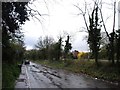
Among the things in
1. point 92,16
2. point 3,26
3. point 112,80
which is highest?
point 92,16

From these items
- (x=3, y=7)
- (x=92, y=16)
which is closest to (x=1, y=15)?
(x=3, y=7)

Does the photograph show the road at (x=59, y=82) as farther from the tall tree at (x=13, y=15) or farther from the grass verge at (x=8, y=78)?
the tall tree at (x=13, y=15)

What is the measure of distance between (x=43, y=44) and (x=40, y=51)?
7.27 m

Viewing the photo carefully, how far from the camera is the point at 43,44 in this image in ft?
446

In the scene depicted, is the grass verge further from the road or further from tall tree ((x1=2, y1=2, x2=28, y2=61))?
tall tree ((x1=2, y1=2, x2=28, y2=61))

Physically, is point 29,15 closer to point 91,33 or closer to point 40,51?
point 91,33

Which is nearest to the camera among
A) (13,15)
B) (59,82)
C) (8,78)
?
(13,15)

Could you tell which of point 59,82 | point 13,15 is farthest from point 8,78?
point 13,15

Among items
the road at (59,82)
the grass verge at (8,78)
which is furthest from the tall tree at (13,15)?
the road at (59,82)

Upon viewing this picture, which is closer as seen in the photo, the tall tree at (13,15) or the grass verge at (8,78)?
the tall tree at (13,15)

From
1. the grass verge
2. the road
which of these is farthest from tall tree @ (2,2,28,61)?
the road

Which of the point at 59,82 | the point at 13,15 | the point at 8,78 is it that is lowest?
the point at 59,82

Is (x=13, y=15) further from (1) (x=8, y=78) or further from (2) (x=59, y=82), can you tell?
(2) (x=59, y=82)

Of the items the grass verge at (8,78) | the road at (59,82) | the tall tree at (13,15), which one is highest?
the tall tree at (13,15)
